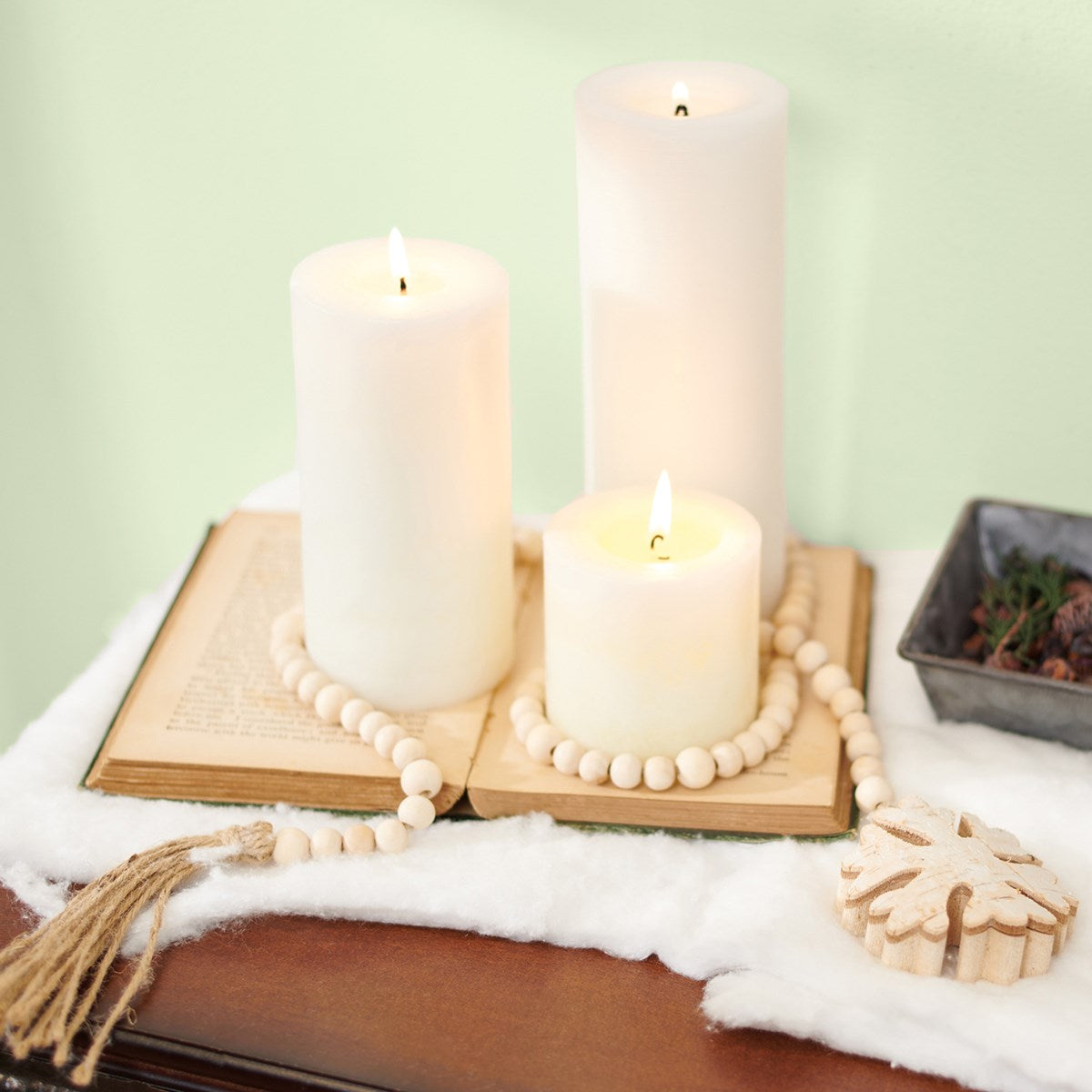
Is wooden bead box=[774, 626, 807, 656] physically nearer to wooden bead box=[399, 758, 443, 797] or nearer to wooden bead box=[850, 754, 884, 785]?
wooden bead box=[850, 754, 884, 785]

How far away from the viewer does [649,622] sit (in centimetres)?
67

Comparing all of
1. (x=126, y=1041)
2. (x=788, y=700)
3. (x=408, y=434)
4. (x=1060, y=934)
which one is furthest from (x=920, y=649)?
(x=126, y=1041)

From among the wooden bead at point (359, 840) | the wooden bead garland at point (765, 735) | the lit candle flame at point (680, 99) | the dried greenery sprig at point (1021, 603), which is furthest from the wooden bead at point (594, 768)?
the lit candle flame at point (680, 99)

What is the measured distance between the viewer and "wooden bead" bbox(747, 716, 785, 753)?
0.71 meters

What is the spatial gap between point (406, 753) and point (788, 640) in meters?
0.21

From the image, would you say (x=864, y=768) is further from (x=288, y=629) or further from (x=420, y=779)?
(x=288, y=629)

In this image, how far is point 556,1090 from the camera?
0.56 meters

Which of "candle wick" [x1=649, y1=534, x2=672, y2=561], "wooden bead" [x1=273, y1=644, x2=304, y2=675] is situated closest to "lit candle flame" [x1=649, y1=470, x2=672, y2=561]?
"candle wick" [x1=649, y1=534, x2=672, y2=561]

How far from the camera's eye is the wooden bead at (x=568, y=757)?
2.30 ft

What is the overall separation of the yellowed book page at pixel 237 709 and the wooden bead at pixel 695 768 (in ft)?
0.34

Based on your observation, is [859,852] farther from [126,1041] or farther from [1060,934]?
[126,1041]

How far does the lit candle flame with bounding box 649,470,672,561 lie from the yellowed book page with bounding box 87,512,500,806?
133mm

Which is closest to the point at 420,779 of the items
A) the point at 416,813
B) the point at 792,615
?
the point at 416,813

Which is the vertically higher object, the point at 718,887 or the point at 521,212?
the point at 521,212
